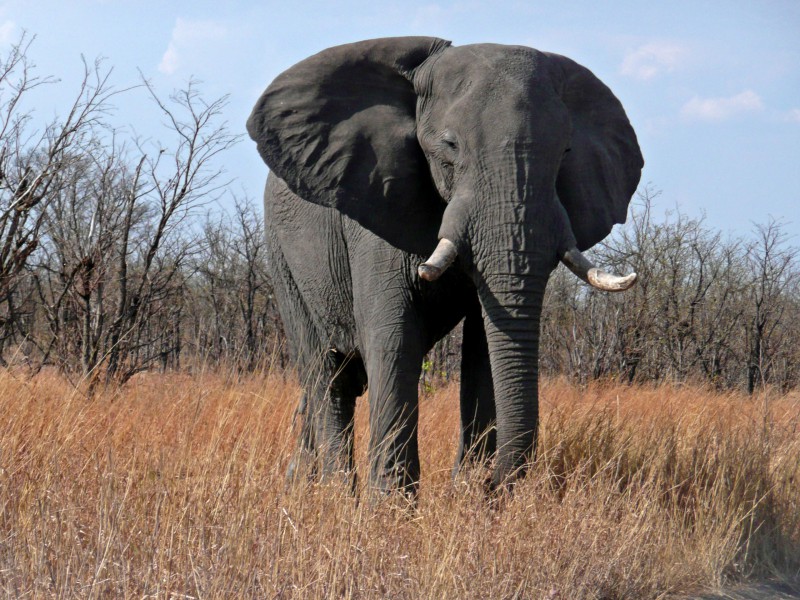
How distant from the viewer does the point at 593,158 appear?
5.52 meters

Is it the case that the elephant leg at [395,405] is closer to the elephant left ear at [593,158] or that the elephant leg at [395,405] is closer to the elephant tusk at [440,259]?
the elephant tusk at [440,259]

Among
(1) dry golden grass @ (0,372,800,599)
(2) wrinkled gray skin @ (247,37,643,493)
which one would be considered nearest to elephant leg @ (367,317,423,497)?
(2) wrinkled gray skin @ (247,37,643,493)

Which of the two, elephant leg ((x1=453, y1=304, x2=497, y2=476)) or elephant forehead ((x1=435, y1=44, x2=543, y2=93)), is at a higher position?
elephant forehead ((x1=435, y1=44, x2=543, y2=93))

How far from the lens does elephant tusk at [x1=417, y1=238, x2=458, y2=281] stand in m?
4.55

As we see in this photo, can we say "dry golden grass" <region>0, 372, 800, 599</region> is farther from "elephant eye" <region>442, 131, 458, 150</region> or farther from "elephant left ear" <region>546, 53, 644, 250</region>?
"elephant eye" <region>442, 131, 458, 150</region>

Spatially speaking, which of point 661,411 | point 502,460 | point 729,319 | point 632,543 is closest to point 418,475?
point 502,460

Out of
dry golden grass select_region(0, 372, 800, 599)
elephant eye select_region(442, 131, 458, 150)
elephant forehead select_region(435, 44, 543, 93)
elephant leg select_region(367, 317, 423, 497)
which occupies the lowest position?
dry golden grass select_region(0, 372, 800, 599)

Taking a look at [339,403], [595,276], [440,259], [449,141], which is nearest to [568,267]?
[595,276]

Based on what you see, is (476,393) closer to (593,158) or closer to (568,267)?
(568,267)

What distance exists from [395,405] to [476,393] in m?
0.61

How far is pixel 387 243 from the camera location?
5.29 meters

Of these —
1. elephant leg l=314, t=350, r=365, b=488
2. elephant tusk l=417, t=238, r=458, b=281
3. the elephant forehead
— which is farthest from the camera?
elephant leg l=314, t=350, r=365, b=488

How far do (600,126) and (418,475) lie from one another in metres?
2.25

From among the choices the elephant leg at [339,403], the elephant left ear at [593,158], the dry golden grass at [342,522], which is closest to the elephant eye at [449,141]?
the elephant left ear at [593,158]
